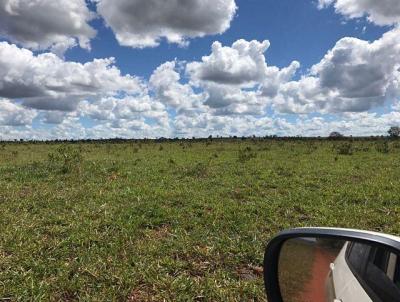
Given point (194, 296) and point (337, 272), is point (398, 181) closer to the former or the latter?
point (194, 296)

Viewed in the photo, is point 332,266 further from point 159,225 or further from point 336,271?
point 159,225

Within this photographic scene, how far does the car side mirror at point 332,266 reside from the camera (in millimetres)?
1685

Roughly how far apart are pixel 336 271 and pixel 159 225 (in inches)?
233

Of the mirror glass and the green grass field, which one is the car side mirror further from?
the green grass field

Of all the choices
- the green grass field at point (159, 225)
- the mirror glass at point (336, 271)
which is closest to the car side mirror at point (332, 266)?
the mirror glass at point (336, 271)

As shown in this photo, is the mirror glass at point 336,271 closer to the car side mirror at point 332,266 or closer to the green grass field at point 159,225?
the car side mirror at point 332,266

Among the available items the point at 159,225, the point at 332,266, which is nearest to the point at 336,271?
the point at 332,266

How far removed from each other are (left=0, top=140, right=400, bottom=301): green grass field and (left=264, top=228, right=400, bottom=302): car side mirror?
8.71 feet

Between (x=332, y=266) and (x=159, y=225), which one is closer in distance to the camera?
(x=332, y=266)

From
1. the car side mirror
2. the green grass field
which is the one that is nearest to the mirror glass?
the car side mirror

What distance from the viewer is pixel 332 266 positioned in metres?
2.37

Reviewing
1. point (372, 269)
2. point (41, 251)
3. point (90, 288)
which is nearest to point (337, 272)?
point (372, 269)

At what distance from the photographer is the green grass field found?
203 inches

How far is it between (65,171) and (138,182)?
3.79 m
